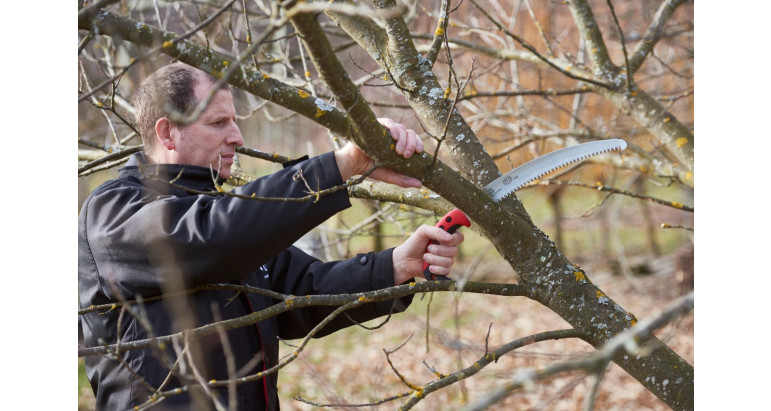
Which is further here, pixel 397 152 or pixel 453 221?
pixel 453 221

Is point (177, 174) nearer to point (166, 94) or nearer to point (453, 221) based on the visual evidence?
point (166, 94)

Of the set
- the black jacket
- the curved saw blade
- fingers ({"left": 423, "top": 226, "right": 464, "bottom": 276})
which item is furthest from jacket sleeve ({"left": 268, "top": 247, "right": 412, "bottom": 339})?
the curved saw blade

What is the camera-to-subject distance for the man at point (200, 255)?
1578 mm

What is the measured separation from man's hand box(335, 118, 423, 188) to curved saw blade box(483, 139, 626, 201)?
31cm

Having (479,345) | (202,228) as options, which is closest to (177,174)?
(202,228)

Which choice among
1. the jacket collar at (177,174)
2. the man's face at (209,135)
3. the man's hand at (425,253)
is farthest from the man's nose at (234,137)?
the man's hand at (425,253)

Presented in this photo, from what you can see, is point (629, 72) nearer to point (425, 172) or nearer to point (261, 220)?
point (425, 172)

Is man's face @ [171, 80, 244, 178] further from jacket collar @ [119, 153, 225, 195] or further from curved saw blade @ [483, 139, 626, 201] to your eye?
curved saw blade @ [483, 139, 626, 201]

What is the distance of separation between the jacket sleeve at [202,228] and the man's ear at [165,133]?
201mm

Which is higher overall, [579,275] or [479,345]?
[479,345]

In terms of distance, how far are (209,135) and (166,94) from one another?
16 centimetres

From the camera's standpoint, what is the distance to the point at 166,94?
6.33 ft

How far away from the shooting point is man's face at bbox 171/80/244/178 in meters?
1.93

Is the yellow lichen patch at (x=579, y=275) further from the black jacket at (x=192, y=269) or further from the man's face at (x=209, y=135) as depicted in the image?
the man's face at (x=209, y=135)
